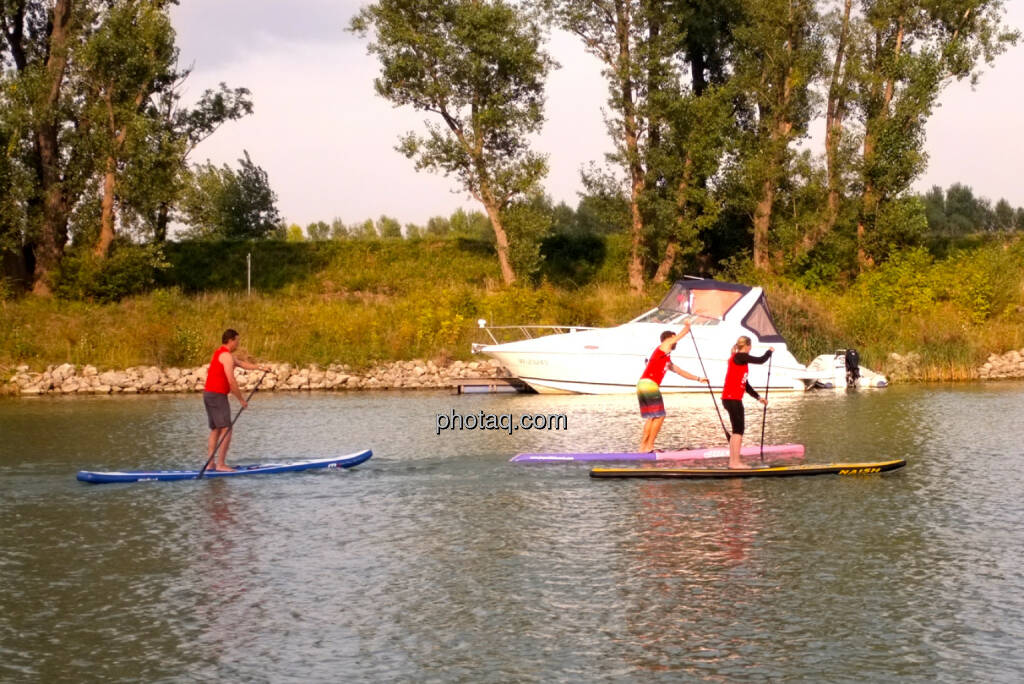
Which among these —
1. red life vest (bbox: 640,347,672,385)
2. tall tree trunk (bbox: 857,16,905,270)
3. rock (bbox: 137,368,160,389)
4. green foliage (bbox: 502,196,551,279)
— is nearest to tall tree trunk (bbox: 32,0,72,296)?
rock (bbox: 137,368,160,389)

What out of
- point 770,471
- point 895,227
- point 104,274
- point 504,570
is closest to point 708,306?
point 770,471

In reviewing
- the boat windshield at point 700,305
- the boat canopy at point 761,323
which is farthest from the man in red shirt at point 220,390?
the boat canopy at point 761,323

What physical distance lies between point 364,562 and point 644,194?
1437 inches

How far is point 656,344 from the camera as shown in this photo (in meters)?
32.2

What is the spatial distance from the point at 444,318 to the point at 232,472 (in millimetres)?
22389

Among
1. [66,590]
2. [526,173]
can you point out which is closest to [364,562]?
[66,590]

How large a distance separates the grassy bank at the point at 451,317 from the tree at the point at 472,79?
453 cm

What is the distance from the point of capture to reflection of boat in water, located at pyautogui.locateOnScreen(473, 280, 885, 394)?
A: 106ft

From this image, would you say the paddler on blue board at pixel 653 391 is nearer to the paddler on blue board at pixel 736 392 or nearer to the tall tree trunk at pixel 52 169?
the paddler on blue board at pixel 736 392

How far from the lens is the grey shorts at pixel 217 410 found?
60.7 ft

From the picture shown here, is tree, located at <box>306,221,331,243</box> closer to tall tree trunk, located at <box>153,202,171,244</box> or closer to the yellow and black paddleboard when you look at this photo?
tall tree trunk, located at <box>153,202,171,244</box>

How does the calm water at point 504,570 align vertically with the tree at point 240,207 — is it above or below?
below

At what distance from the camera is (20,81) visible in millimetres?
41000

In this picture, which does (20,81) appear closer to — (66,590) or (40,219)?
(40,219)
